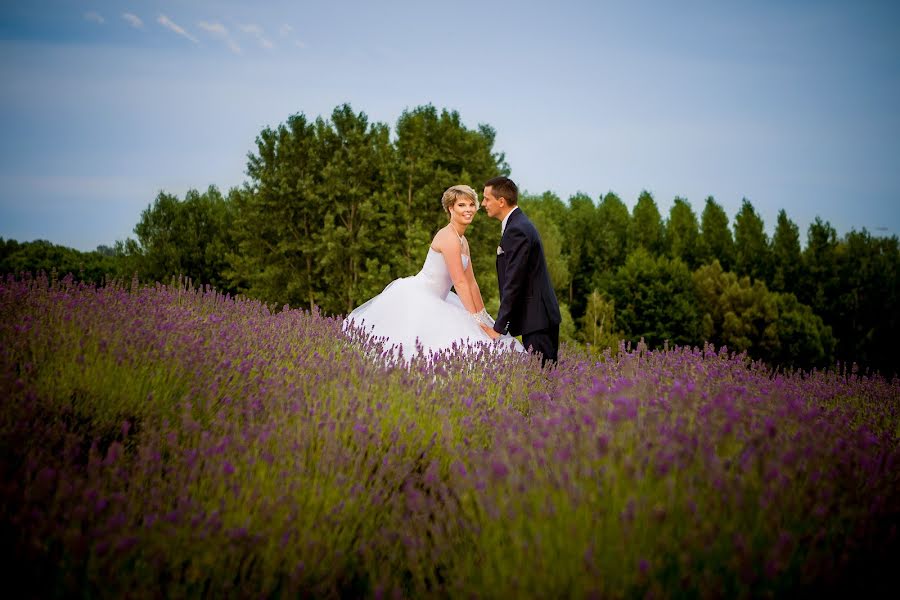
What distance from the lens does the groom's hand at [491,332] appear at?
513cm

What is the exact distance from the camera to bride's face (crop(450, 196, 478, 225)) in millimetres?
5395

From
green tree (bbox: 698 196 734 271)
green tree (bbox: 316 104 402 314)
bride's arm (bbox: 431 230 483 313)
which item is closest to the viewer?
bride's arm (bbox: 431 230 483 313)

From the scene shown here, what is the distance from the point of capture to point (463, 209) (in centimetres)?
539

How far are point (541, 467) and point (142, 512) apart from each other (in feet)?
4.97

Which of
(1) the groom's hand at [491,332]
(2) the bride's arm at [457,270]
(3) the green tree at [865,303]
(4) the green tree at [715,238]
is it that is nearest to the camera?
(1) the groom's hand at [491,332]

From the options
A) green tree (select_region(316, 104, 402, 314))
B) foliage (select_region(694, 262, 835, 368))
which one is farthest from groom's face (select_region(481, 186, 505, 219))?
foliage (select_region(694, 262, 835, 368))

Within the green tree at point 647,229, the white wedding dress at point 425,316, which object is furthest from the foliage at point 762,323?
the white wedding dress at point 425,316

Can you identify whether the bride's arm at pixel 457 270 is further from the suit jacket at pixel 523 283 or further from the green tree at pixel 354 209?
the green tree at pixel 354 209

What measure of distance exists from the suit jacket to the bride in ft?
0.81

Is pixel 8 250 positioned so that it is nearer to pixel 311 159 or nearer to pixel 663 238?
pixel 311 159

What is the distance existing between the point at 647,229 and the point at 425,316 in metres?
45.3

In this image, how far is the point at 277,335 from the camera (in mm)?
4719

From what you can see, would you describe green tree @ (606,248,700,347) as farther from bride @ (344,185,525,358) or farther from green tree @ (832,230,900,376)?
bride @ (344,185,525,358)

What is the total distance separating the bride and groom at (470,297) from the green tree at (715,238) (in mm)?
42350
